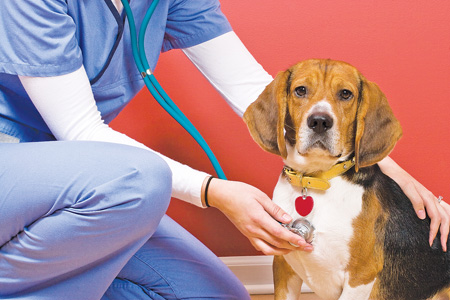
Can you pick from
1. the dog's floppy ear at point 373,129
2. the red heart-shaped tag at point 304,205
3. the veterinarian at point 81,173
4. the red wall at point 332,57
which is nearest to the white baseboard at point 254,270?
the red wall at point 332,57

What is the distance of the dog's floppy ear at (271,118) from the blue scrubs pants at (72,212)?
0.88 ft

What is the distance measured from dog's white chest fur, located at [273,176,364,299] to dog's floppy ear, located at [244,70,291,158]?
131mm

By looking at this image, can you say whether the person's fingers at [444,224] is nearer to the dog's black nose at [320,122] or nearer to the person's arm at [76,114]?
the dog's black nose at [320,122]

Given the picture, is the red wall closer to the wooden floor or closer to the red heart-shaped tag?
the wooden floor

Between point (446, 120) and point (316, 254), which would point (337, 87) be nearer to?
point (316, 254)

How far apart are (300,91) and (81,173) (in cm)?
57

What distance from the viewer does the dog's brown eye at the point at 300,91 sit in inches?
51.6

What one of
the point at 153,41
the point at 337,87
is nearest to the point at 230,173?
the point at 153,41

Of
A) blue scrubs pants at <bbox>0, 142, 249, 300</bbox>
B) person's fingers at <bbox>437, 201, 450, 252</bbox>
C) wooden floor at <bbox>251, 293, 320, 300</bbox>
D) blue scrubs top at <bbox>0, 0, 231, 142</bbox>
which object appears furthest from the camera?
wooden floor at <bbox>251, 293, 320, 300</bbox>

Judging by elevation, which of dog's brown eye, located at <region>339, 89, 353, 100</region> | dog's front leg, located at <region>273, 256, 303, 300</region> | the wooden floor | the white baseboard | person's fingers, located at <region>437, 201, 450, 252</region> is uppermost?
dog's brown eye, located at <region>339, 89, 353, 100</region>

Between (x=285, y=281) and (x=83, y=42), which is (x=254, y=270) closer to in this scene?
(x=285, y=281)

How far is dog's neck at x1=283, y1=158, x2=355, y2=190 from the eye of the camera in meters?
1.29

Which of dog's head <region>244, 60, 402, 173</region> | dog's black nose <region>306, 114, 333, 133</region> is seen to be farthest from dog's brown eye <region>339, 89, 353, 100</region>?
dog's black nose <region>306, 114, 333, 133</region>

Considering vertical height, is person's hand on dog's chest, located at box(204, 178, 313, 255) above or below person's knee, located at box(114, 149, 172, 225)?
below
